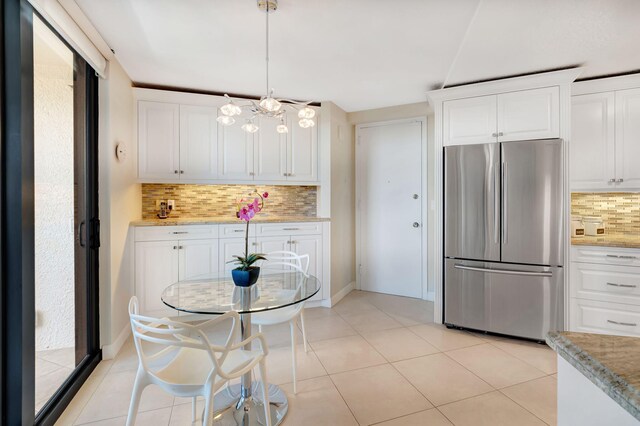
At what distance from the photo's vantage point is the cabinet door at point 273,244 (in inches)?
136

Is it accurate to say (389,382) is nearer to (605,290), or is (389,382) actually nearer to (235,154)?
(605,290)

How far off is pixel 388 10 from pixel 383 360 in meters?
2.49

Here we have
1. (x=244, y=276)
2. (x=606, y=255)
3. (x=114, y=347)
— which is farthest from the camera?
(x=606, y=255)

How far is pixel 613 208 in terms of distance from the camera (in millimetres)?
3127

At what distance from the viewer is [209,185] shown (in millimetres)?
3766

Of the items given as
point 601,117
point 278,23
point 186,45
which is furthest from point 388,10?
point 601,117

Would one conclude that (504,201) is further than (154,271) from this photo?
No

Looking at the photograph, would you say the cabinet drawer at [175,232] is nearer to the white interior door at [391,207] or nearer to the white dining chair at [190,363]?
the white dining chair at [190,363]

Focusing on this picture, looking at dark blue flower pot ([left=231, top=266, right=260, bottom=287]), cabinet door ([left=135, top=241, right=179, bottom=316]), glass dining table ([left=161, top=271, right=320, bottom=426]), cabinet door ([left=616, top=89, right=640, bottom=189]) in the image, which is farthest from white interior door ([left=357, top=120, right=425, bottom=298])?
dark blue flower pot ([left=231, top=266, right=260, bottom=287])

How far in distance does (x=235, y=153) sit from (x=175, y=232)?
1.08 meters

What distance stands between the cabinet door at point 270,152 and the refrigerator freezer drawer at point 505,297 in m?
2.12

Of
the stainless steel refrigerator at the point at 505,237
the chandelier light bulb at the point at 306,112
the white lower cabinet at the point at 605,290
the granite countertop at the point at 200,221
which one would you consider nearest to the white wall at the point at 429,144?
the stainless steel refrigerator at the point at 505,237

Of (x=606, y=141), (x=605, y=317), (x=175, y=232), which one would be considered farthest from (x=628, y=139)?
(x=175, y=232)

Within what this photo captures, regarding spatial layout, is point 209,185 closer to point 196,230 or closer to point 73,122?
point 196,230
